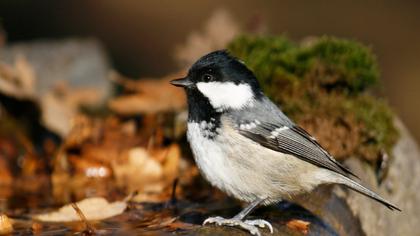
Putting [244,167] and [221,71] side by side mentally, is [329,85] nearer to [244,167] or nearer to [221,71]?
[221,71]

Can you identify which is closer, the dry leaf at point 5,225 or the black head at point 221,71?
the dry leaf at point 5,225

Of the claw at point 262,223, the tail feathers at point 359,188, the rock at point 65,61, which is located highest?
the rock at point 65,61

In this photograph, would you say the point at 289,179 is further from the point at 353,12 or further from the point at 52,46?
the point at 353,12

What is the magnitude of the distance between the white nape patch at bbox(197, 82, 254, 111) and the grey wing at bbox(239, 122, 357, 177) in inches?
6.3

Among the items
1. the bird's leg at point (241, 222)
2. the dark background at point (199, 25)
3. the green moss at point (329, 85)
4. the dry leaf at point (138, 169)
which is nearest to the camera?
the bird's leg at point (241, 222)

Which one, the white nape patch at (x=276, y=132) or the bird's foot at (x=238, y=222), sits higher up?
the white nape patch at (x=276, y=132)

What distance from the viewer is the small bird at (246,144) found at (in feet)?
12.0

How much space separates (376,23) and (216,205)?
25.8 ft

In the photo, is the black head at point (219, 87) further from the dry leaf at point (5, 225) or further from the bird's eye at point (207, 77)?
the dry leaf at point (5, 225)

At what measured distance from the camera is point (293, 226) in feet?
11.8

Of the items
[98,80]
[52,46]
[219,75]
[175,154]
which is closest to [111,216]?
[219,75]

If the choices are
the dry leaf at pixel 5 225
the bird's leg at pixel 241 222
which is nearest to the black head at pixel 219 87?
the bird's leg at pixel 241 222

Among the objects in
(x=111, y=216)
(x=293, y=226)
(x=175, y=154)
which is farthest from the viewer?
(x=175, y=154)

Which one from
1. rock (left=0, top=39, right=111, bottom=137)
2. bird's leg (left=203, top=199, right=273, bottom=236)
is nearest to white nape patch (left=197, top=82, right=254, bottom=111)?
bird's leg (left=203, top=199, right=273, bottom=236)
